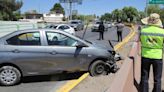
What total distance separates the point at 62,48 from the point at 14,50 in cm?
131

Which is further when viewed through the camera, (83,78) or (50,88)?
(83,78)

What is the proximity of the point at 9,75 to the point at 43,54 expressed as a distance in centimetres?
107

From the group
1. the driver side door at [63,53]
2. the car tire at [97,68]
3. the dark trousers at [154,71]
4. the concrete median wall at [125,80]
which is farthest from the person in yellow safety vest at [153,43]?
the car tire at [97,68]

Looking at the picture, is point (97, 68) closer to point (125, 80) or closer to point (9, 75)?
point (9, 75)

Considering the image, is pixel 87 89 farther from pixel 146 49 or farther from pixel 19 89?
pixel 146 49

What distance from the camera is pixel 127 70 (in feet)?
25.9

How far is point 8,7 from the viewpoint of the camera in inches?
3565

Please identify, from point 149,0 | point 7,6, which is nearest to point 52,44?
point 149,0

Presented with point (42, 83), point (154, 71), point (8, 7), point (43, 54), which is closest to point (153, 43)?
point (154, 71)

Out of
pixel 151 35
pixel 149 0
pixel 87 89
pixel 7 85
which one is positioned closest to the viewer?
pixel 151 35

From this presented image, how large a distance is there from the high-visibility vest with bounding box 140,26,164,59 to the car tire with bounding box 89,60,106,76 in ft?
11.7

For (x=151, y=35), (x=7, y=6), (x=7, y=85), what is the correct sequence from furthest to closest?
(x=7, y=6)
(x=7, y=85)
(x=151, y=35)

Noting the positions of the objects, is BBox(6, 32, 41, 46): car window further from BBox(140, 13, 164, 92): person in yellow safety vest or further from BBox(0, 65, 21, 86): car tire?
BBox(140, 13, 164, 92): person in yellow safety vest

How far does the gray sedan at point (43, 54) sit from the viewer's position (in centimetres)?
1020
